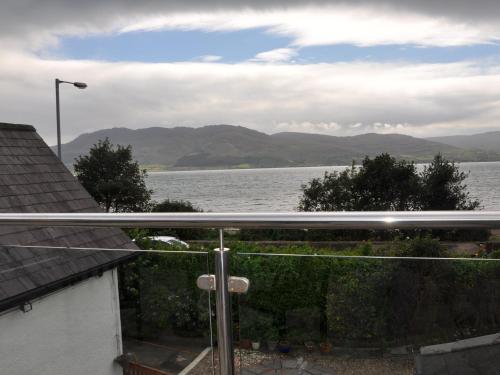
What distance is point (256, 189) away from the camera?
50094 millimetres

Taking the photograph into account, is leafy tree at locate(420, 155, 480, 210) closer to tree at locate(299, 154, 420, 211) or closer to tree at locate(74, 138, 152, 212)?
tree at locate(299, 154, 420, 211)

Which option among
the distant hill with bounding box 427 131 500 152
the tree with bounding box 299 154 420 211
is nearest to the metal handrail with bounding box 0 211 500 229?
the tree with bounding box 299 154 420 211

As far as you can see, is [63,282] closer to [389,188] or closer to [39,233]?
[39,233]

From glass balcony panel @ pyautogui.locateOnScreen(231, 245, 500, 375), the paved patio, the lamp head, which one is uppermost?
the lamp head

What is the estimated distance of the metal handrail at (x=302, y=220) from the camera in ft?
3.72

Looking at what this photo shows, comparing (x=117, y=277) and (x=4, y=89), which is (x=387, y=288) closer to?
(x=117, y=277)

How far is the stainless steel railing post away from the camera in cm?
139

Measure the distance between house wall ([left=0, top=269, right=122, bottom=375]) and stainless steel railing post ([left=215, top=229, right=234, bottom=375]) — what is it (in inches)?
15.7

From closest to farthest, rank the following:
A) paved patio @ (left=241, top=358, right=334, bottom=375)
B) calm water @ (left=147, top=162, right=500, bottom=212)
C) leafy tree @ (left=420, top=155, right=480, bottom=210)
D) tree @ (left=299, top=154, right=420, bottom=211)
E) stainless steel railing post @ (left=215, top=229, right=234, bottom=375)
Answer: paved patio @ (left=241, top=358, right=334, bottom=375)
stainless steel railing post @ (left=215, top=229, right=234, bottom=375)
tree @ (left=299, top=154, right=420, bottom=211)
leafy tree @ (left=420, top=155, right=480, bottom=210)
calm water @ (left=147, top=162, right=500, bottom=212)

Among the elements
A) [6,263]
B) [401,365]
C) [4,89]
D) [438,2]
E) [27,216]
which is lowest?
[401,365]

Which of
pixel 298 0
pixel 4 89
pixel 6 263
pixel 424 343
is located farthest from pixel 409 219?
pixel 4 89

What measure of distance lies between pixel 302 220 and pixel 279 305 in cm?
26

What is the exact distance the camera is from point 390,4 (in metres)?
8.42

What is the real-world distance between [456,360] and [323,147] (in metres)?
80.6
